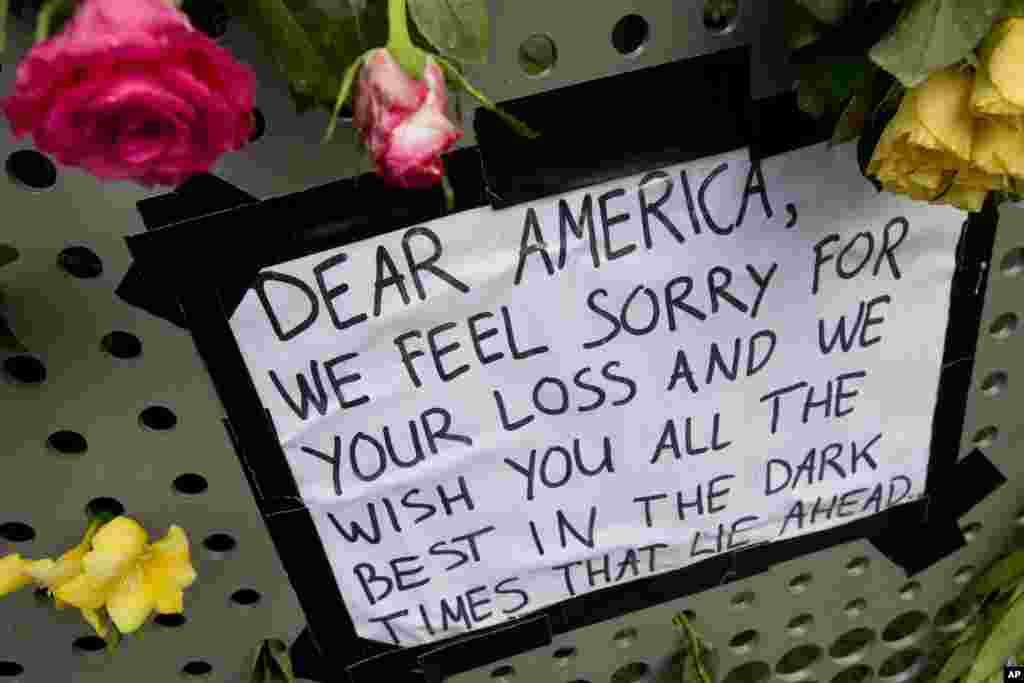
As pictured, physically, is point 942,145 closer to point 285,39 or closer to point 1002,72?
point 1002,72

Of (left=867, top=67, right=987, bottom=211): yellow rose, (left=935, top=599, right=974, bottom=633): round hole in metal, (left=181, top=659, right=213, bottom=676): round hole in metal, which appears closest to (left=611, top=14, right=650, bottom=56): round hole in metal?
(left=867, top=67, right=987, bottom=211): yellow rose

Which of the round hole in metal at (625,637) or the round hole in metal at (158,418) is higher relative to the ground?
the round hole in metal at (158,418)

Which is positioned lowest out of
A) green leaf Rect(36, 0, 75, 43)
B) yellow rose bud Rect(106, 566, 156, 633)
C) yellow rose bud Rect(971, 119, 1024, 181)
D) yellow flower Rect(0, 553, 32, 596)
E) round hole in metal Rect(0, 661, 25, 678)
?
round hole in metal Rect(0, 661, 25, 678)

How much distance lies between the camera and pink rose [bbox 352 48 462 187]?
1.05 ft

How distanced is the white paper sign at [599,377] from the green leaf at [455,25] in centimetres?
9

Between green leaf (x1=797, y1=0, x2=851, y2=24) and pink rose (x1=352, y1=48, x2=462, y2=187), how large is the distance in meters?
0.15

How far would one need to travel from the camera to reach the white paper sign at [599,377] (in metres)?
0.45

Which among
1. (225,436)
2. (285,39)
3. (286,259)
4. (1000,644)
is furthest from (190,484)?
(1000,644)

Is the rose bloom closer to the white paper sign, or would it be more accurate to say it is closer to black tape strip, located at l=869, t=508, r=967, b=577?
the white paper sign

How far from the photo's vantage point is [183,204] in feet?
1.32

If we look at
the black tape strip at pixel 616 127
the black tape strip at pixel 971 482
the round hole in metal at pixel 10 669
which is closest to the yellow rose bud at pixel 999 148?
the black tape strip at pixel 616 127

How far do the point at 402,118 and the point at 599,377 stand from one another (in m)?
0.22

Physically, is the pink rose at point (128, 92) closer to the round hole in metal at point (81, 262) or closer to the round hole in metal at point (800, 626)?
the round hole in metal at point (81, 262)

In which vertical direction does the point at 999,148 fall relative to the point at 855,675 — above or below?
above
